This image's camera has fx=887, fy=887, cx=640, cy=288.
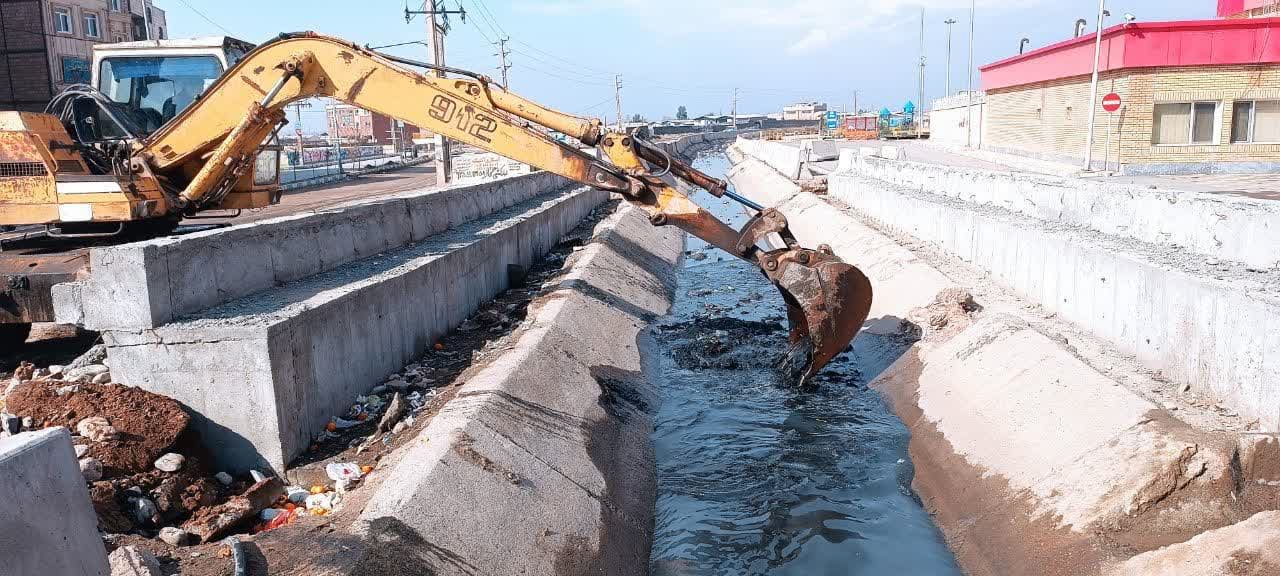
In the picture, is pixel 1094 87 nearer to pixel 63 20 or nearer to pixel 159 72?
pixel 159 72

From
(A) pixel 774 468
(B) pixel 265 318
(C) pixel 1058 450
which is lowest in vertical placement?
(A) pixel 774 468

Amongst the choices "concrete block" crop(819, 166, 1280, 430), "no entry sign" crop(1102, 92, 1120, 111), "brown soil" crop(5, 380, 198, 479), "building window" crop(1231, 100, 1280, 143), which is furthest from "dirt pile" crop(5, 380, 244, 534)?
"building window" crop(1231, 100, 1280, 143)

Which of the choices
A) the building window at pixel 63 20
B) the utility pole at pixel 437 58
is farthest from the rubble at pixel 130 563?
the building window at pixel 63 20

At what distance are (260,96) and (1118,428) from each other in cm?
832

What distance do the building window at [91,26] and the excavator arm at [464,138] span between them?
4337 centimetres

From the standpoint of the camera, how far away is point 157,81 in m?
10.5

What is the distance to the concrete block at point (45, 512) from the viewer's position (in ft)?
11.6

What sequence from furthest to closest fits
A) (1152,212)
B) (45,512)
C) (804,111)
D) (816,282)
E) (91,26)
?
(804,111) → (91,26) → (1152,212) → (816,282) → (45,512)

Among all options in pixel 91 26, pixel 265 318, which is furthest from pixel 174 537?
pixel 91 26

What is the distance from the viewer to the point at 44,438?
3793mm

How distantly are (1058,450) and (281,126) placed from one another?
8.30 meters

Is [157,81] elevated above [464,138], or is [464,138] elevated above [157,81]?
[157,81]

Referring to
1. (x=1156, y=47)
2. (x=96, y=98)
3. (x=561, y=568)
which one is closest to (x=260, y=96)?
(x=96, y=98)

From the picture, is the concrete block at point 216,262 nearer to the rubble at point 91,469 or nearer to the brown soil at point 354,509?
the rubble at point 91,469
